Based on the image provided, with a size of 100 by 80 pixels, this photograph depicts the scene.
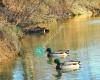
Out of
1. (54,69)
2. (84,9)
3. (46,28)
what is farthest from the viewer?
(84,9)

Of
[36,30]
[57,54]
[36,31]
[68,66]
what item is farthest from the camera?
[36,30]

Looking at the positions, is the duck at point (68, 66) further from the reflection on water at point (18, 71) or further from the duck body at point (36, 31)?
the duck body at point (36, 31)

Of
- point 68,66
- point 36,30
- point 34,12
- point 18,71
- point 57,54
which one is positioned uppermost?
point 34,12

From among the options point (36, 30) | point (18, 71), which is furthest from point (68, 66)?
point (36, 30)

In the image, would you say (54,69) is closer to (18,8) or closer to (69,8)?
(18,8)

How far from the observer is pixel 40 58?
46.8 meters

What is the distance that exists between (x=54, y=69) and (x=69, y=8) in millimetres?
68869

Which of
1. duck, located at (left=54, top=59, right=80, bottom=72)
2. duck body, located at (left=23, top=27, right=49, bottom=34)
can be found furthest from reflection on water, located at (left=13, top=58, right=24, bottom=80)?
duck body, located at (left=23, top=27, right=49, bottom=34)

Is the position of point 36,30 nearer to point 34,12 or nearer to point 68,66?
point 34,12

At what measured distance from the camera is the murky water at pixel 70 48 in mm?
37537

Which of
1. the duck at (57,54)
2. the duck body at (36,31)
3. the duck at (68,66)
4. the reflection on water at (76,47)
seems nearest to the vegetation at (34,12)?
the duck body at (36,31)

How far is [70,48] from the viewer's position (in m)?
53.5

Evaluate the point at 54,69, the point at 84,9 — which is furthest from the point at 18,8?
the point at 84,9

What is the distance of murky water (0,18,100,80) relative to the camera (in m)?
37.5
